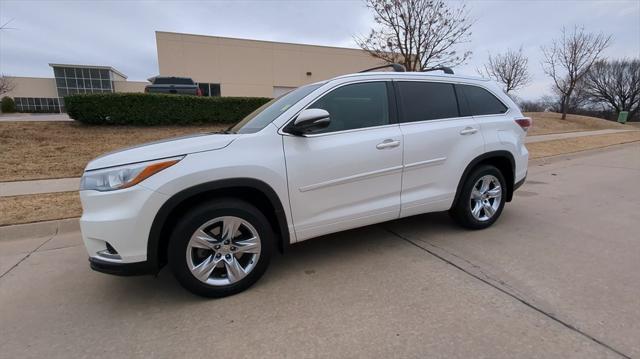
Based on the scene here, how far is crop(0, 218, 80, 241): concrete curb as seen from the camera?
4629 mm

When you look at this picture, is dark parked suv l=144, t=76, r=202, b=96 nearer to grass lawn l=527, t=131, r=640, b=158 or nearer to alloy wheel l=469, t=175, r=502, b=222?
grass lawn l=527, t=131, r=640, b=158

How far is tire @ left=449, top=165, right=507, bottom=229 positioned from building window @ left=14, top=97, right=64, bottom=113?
172 feet

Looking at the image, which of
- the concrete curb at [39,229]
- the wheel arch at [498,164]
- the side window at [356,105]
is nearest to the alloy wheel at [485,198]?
the wheel arch at [498,164]

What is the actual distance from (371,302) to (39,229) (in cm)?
450

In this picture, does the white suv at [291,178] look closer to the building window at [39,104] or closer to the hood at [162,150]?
the hood at [162,150]

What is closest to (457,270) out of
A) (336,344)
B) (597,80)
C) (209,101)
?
(336,344)

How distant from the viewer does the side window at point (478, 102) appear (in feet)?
14.0

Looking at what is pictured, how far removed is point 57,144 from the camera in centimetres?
944

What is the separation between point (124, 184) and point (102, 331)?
42.4 inches

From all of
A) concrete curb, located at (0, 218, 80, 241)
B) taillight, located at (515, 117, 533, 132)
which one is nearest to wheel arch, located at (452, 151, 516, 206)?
taillight, located at (515, 117, 533, 132)

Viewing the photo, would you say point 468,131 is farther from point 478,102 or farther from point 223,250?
point 223,250

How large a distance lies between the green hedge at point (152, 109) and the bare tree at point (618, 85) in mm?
57105

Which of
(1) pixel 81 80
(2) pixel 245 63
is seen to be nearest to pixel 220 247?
(2) pixel 245 63

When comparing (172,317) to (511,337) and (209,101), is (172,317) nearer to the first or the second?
(511,337)
